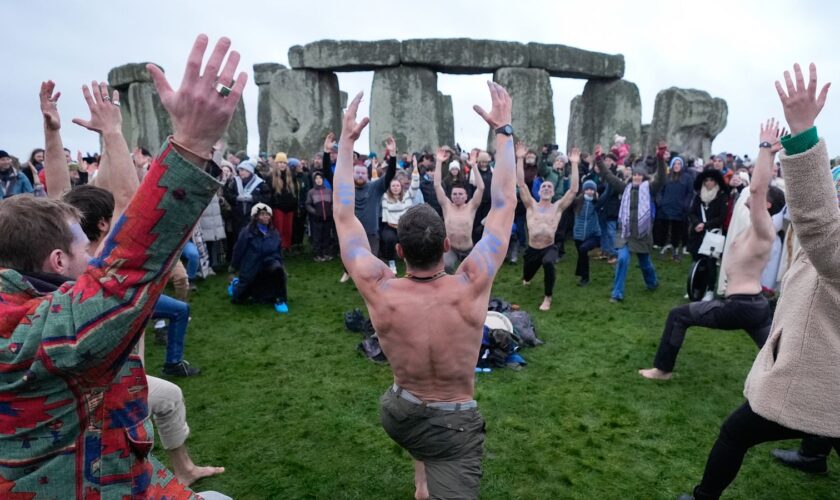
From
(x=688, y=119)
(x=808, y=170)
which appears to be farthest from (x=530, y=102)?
(x=808, y=170)

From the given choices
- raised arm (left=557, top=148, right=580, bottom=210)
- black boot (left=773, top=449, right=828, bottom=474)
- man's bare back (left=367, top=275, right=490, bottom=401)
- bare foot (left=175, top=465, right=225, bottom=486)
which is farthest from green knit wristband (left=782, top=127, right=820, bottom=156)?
raised arm (left=557, top=148, right=580, bottom=210)

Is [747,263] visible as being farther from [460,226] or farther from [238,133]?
[238,133]

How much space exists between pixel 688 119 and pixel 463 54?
7.61 meters

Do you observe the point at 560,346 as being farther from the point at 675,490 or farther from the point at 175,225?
the point at 175,225

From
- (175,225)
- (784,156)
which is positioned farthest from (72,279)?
(784,156)

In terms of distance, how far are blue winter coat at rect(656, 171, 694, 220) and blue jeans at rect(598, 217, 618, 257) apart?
1009 mm

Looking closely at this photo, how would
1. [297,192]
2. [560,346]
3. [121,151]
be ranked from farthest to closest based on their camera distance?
[297,192]
[560,346]
[121,151]

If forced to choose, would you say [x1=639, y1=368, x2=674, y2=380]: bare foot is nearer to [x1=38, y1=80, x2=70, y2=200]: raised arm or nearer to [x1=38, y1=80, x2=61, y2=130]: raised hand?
[x1=38, y1=80, x2=70, y2=200]: raised arm

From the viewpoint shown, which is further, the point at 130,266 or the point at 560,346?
the point at 560,346

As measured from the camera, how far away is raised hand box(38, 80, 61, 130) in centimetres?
257

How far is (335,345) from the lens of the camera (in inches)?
243

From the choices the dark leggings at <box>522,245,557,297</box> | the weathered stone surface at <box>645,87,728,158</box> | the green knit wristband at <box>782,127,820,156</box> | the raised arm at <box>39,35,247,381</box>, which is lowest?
the dark leggings at <box>522,245,557,297</box>

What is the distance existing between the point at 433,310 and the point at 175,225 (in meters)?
1.43

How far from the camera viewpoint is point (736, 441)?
2.74 metres
